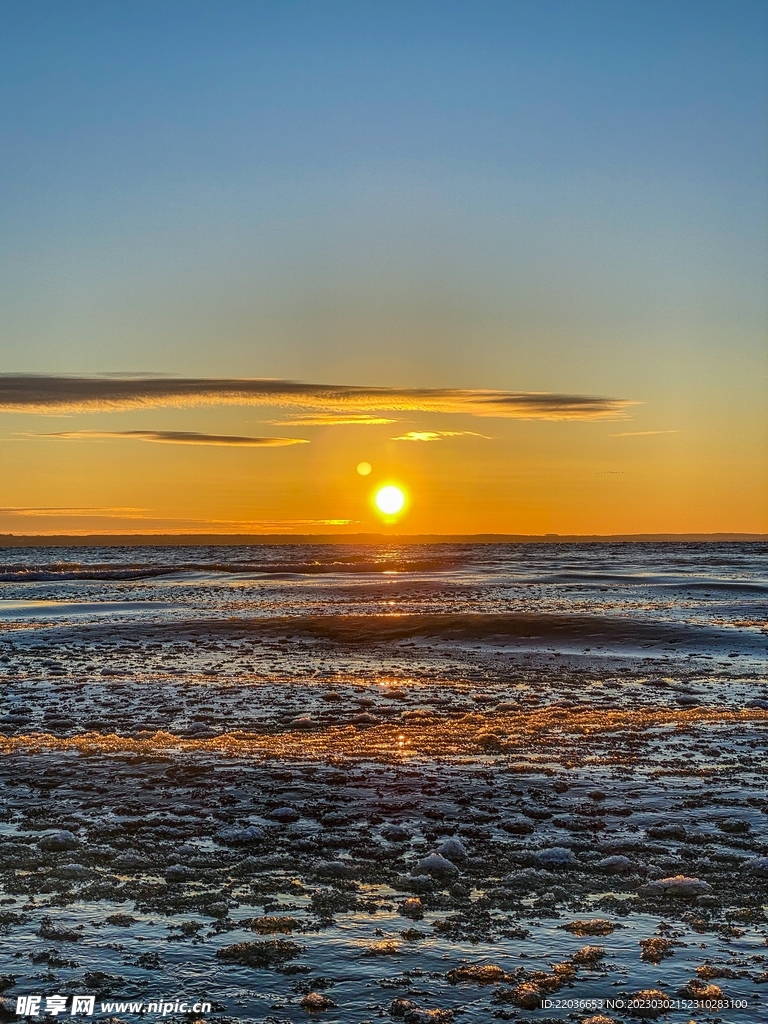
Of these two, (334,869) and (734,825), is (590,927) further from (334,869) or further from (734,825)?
(734,825)

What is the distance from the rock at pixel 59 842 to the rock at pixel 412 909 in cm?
326

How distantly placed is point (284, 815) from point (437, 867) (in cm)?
216

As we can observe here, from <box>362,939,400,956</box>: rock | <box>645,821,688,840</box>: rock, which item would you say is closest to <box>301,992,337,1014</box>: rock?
<box>362,939,400,956</box>: rock

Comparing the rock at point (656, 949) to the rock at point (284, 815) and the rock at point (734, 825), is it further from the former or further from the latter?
the rock at point (284, 815)

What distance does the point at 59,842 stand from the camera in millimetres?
8695

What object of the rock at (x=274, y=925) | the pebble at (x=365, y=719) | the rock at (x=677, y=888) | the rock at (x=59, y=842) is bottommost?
the rock at (x=274, y=925)

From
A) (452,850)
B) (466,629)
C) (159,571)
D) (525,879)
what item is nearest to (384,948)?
(525,879)

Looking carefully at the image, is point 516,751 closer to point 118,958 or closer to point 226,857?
point 226,857

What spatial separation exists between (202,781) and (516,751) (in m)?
4.22

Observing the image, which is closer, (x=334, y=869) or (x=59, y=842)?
(x=334, y=869)

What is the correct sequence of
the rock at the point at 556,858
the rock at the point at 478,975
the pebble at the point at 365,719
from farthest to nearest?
the pebble at the point at 365,719
the rock at the point at 556,858
the rock at the point at 478,975

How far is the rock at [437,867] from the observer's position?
8023 mm

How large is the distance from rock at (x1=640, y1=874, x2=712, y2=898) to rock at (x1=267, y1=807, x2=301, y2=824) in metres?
3.58

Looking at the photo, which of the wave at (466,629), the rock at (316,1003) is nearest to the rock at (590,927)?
the rock at (316,1003)
